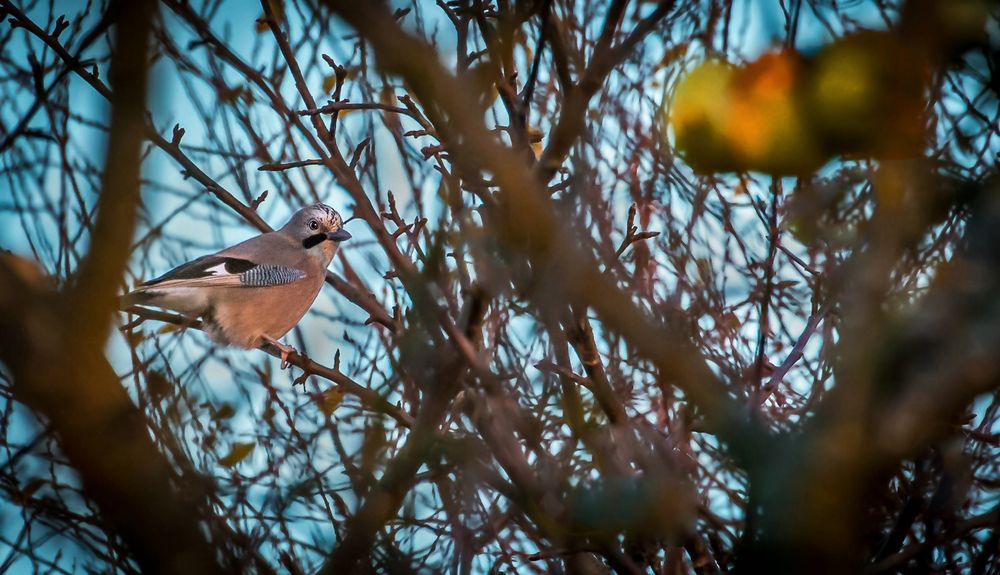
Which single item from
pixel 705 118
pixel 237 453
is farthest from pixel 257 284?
pixel 705 118

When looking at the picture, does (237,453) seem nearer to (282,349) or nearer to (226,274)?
(282,349)

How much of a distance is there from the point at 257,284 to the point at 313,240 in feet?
2.24

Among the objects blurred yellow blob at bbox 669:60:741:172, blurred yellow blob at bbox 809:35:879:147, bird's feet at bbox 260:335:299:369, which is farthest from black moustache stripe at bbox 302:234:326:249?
blurred yellow blob at bbox 809:35:879:147

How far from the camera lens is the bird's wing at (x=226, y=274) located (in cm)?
564

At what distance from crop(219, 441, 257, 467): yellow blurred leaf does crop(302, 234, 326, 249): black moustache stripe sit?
338 cm

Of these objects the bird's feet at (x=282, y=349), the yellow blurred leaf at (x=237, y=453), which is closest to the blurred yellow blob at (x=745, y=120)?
the yellow blurred leaf at (x=237, y=453)

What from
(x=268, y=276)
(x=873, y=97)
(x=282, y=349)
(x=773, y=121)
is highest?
(x=268, y=276)

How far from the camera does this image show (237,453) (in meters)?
3.53

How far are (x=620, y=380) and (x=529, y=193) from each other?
84.1 inches

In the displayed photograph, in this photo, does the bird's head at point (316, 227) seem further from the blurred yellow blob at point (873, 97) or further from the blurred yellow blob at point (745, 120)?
the blurred yellow blob at point (873, 97)

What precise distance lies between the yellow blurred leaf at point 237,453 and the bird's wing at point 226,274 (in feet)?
6.81

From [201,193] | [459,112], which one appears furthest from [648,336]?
[201,193]

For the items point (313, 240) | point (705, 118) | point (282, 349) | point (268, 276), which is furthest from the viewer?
point (313, 240)

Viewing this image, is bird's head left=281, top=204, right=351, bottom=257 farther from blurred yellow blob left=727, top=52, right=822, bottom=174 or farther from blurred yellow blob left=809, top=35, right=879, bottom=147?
blurred yellow blob left=809, top=35, right=879, bottom=147
